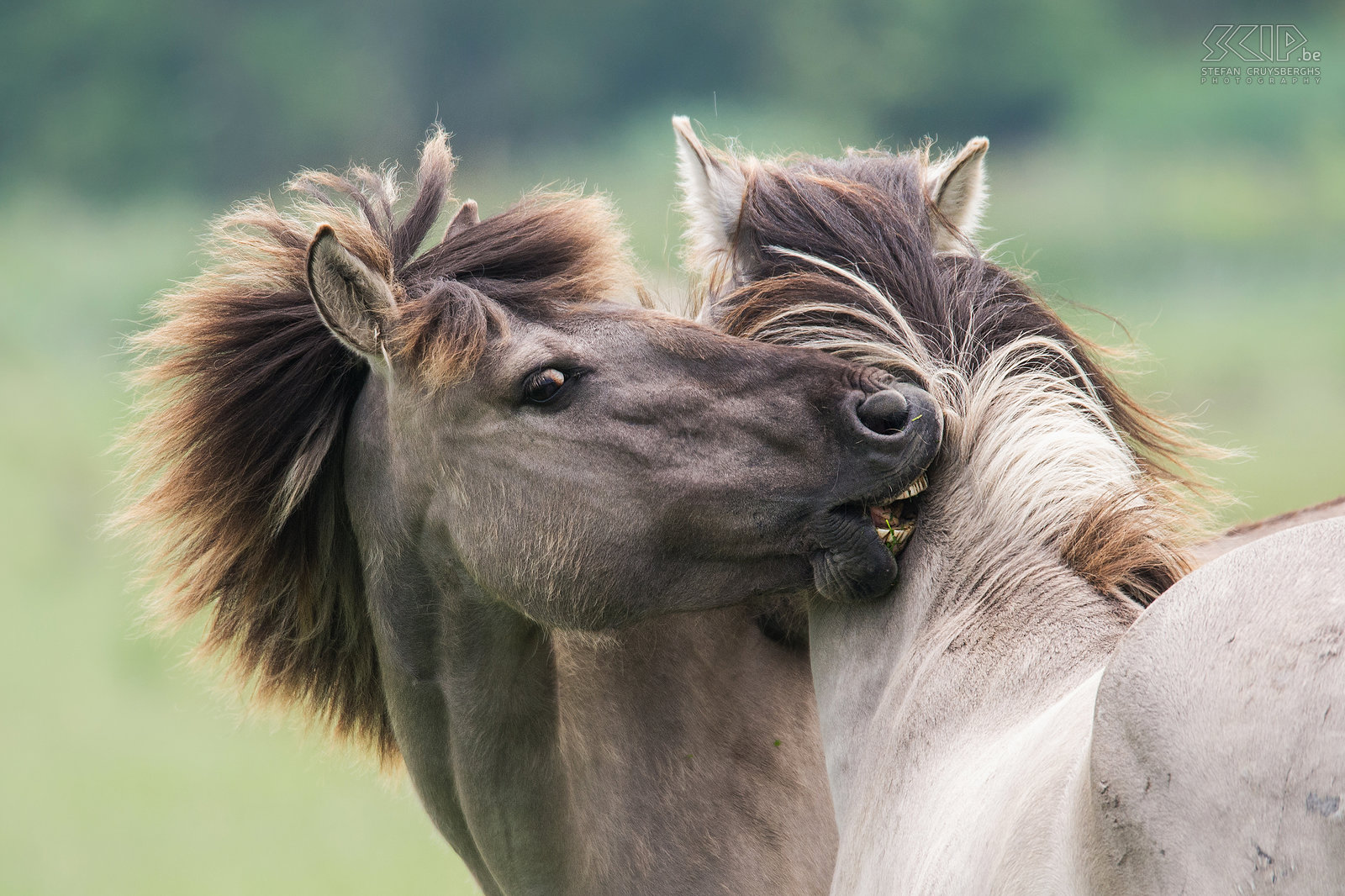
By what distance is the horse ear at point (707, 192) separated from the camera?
280 centimetres

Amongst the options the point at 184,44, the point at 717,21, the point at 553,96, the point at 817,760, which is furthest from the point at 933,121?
the point at 817,760

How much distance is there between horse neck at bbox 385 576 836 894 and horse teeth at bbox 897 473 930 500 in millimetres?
668

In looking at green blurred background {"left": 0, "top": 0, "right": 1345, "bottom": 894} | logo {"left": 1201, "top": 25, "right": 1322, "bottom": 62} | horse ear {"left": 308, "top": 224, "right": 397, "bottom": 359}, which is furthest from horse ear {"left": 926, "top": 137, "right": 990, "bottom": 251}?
logo {"left": 1201, "top": 25, "right": 1322, "bottom": 62}

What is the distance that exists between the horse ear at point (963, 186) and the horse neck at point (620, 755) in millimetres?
1213

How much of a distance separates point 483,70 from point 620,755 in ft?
83.1

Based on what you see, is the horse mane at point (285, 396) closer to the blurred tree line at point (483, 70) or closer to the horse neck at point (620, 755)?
the horse neck at point (620, 755)

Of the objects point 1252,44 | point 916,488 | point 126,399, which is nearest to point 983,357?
point 916,488

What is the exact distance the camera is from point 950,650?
2082 mm

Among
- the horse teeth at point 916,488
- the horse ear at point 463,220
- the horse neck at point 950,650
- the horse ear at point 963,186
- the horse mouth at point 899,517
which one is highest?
the horse ear at point 463,220

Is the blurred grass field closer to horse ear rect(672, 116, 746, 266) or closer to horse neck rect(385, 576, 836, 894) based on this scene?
horse ear rect(672, 116, 746, 266)

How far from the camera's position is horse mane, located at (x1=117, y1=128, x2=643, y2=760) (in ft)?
8.44

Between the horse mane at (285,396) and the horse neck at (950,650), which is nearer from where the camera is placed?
the horse neck at (950,650)

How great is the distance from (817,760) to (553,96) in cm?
2576

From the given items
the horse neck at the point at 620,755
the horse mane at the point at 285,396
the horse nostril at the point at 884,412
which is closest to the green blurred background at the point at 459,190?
the horse mane at the point at 285,396
